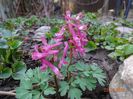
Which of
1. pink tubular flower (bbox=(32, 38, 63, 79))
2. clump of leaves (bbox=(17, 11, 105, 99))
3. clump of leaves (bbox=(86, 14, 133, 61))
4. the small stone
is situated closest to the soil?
clump of leaves (bbox=(86, 14, 133, 61))

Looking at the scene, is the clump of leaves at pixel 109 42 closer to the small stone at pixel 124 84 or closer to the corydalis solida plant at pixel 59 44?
the small stone at pixel 124 84

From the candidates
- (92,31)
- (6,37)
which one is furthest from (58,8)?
(6,37)

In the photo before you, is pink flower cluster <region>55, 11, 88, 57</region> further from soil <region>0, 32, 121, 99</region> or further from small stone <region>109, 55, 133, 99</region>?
soil <region>0, 32, 121, 99</region>

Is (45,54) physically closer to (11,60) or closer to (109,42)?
(11,60)

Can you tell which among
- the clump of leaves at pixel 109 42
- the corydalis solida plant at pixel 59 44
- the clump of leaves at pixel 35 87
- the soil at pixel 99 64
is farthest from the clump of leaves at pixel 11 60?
the clump of leaves at pixel 109 42

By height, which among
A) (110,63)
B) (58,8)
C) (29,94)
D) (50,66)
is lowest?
(58,8)

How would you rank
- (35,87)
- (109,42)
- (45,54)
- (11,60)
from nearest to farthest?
(45,54), (35,87), (11,60), (109,42)

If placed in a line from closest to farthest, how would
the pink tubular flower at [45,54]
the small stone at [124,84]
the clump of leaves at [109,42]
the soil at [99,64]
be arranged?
the pink tubular flower at [45,54] → the small stone at [124,84] → the soil at [99,64] → the clump of leaves at [109,42]

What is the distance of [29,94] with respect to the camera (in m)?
1.18

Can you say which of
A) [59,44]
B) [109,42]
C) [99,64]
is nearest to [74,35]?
[59,44]

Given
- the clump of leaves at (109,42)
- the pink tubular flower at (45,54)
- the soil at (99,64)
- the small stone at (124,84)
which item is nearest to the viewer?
the pink tubular flower at (45,54)

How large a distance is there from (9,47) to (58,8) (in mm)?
5081

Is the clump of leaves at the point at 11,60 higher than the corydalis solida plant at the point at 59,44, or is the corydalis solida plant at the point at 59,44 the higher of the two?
the corydalis solida plant at the point at 59,44

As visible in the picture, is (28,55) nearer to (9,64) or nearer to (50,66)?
(9,64)
